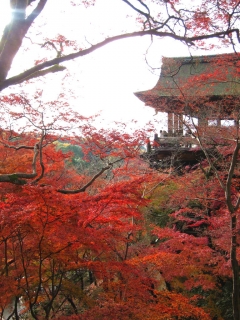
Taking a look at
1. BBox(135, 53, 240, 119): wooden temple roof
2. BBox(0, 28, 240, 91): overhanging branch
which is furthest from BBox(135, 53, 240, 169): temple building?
BBox(0, 28, 240, 91): overhanging branch

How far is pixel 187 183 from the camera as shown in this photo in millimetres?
10539

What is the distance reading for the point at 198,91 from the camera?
9.70 metres

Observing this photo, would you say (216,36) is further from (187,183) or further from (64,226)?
(187,183)

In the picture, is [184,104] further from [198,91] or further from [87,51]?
[87,51]

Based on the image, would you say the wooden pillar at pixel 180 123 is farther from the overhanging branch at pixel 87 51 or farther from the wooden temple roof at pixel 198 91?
the overhanging branch at pixel 87 51

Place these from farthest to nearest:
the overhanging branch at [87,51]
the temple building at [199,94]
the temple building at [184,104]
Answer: the temple building at [184,104]
the temple building at [199,94]
the overhanging branch at [87,51]

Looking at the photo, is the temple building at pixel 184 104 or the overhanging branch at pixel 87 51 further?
the temple building at pixel 184 104

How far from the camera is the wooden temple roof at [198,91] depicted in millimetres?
8594

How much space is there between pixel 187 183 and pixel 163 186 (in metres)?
1.35

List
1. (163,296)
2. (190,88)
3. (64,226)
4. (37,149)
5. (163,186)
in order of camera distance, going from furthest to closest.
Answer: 1. (163,186)
2. (190,88)
3. (163,296)
4. (37,149)
5. (64,226)

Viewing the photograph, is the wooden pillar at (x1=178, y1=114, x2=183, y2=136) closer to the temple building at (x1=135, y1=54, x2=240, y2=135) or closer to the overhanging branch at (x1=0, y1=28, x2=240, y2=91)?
the temple building at (x1=135, y1=54, x2=240, y2=135)

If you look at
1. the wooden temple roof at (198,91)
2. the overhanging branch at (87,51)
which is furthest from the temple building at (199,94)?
the overhanging branch at (87,51)

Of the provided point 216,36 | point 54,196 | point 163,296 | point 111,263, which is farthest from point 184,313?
point 216,36

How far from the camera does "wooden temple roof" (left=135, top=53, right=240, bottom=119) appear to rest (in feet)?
28.2
